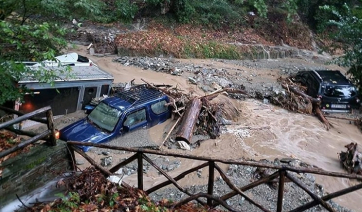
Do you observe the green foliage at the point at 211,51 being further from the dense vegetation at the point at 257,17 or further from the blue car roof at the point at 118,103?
the blue car roof at the point at 118,103

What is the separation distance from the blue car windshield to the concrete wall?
488 cm

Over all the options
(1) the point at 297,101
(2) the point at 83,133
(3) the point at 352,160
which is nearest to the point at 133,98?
(2) the point at 83,133

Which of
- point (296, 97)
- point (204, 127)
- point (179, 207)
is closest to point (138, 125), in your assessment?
point (204, 127)

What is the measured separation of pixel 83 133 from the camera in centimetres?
962

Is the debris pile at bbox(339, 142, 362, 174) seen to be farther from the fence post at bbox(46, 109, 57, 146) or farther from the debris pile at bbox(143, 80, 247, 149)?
the fence post at bbox(46, 109, 57, 146)

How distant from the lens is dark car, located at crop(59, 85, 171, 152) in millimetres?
9633

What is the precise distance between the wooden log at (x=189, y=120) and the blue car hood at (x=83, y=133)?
221 cm

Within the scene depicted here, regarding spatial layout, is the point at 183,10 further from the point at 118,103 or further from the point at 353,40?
the point at 118,103

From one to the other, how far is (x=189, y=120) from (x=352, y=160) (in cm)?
477

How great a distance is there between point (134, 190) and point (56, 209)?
1022 mm

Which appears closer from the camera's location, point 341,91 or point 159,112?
point 159,112

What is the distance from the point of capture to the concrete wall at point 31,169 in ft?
14.0

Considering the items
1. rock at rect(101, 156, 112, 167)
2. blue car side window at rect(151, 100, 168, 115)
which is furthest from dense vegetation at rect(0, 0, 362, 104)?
rock at rect(101, 156, 112, 167)

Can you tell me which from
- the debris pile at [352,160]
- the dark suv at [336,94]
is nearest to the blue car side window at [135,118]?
the debris pile at [352,160]
